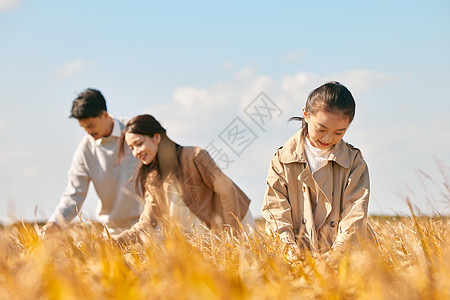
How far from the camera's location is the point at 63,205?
4.60m

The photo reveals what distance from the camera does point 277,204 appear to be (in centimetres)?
307

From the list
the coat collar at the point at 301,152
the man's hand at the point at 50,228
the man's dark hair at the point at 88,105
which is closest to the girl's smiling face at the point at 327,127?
the coat collar at the point at 301,152

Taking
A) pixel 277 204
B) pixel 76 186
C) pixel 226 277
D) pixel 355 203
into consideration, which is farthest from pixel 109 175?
pixel 226 277

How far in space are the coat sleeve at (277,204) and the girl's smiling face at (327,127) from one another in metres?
0.38

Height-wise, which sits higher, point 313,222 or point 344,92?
point 344,92

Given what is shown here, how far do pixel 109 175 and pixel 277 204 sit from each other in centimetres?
236

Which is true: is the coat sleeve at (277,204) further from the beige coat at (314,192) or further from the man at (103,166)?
the man at (103,166)

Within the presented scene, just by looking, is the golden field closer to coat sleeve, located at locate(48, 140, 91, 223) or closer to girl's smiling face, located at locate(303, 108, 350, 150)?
girl's smiling face, located at locate(303, 108, 350, 150)

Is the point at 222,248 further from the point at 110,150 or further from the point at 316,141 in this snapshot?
the point at 110,150

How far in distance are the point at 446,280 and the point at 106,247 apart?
1.35 meters

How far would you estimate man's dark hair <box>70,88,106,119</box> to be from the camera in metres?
4.73

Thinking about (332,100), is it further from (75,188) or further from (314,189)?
(75,188)

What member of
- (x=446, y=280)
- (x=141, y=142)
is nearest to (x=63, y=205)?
(x=141, y=142)

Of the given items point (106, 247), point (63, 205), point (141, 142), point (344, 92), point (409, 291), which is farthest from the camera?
point (63, 205)
